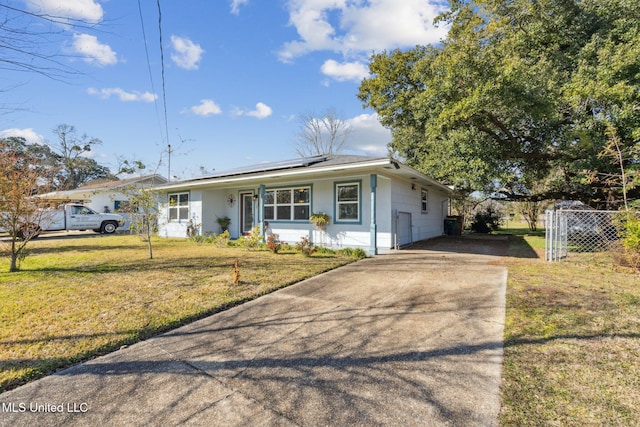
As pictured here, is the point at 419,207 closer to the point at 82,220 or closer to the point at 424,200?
the point at 424,200

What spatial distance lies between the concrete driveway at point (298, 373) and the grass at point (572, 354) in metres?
0.18

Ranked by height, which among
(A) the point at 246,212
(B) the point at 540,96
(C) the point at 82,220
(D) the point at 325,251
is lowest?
(D) the point at 325,251

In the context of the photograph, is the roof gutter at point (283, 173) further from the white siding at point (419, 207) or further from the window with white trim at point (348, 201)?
the white siding at point (419, 207)

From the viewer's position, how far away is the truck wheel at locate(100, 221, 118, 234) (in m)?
17.3

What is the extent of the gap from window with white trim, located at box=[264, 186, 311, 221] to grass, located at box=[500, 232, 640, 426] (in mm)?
6829

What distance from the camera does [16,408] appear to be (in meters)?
2.00

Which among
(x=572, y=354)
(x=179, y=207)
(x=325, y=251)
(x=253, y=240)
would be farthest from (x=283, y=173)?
(x=572, y=354)

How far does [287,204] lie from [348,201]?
2.57 meters

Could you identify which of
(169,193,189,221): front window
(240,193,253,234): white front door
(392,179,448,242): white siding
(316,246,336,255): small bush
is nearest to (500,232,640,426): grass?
(316,246,336,255): small bush

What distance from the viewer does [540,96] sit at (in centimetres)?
881

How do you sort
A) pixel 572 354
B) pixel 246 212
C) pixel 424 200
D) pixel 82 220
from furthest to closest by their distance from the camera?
Answer: 1. pixel 82 220
2. pixel 246 212
3. pixel 424 200
4. pixel 572 354

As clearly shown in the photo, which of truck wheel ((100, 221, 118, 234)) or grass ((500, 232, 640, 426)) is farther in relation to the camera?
truck wheel ((100, 221, 118, 234))

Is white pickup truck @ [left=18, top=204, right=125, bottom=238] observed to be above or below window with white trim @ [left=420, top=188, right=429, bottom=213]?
below

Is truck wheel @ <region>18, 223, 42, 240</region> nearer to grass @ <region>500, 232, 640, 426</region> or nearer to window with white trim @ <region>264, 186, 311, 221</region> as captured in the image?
window with white trim @ <region>264, 186, 311, 221</region>
